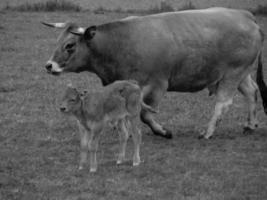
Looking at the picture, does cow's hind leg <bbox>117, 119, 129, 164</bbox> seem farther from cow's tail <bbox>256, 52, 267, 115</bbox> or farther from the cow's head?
cow's tail <bbox>256, 52, 267, 115</bbox>

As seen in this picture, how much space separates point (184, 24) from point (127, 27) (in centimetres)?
88

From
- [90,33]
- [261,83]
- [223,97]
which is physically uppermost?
[90,33]

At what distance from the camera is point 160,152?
10203 millimetres

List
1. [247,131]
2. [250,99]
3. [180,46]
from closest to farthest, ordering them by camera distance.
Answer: [180,46] → [247,131] → [250,99]

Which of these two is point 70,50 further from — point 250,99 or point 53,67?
point 250,99

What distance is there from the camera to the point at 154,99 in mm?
10812

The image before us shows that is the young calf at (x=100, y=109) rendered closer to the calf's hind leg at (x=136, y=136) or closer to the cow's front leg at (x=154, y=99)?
the calf's hind leg at (x=136, y=136)

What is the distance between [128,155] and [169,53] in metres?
→ 1.81

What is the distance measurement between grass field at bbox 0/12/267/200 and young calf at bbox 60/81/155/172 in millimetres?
332

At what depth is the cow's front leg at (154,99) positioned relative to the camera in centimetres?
1080

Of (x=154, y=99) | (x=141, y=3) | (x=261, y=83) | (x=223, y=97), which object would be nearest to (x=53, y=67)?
(x=154, y=99)

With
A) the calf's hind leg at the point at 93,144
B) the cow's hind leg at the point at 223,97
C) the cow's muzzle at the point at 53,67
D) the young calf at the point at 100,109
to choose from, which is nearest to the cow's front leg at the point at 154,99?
the cow's hind leg at the point at 223,97

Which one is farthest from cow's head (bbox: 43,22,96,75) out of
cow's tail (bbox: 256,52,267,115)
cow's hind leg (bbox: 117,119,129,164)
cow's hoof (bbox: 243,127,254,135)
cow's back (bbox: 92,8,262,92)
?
cow's tail (bbox: 256,52,267,115)

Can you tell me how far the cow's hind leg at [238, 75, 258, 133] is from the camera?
456 inches
